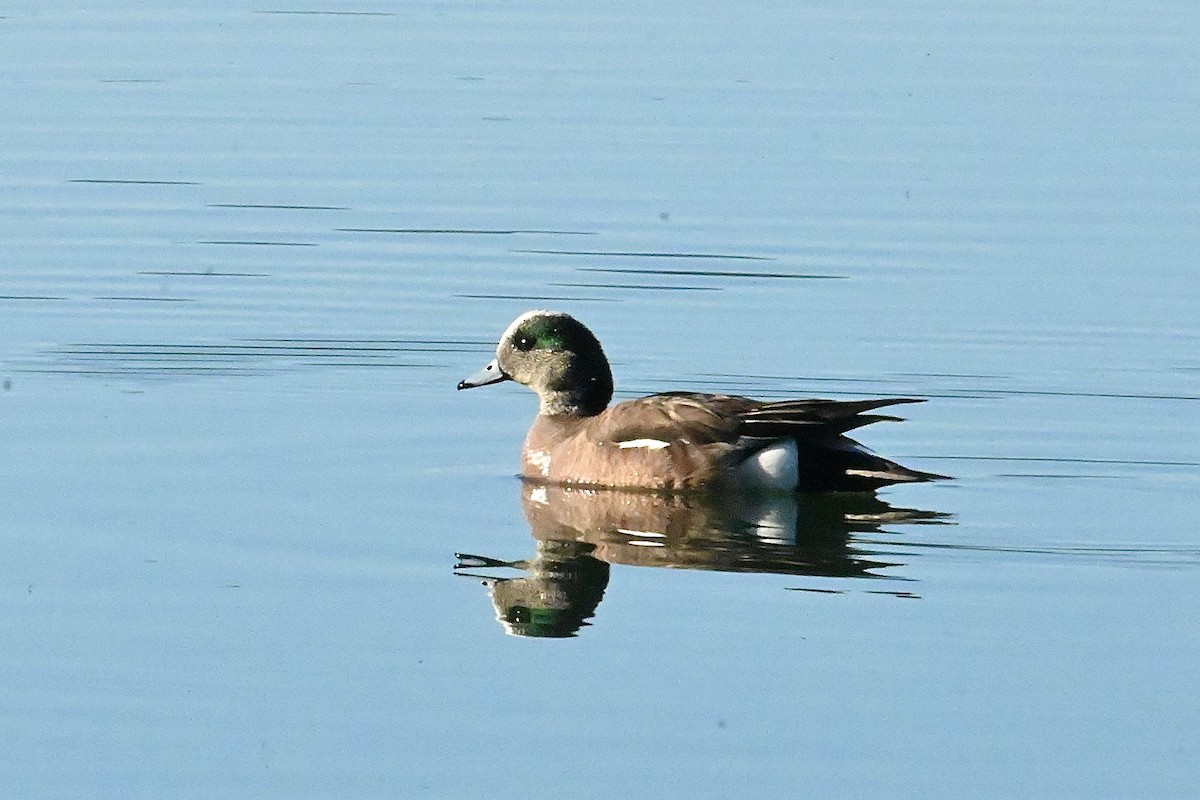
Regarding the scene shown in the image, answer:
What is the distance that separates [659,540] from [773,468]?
1.00 metres

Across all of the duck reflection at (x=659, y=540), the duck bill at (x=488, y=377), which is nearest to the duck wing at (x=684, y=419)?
the duck reflection at (x=659, y=540)

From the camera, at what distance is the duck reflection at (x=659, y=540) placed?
9750mm

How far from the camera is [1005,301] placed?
49.2 feet

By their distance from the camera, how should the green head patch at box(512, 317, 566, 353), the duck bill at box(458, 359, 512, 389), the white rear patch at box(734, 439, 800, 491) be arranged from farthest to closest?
the duck bill at box(458, 359, 512, 389) < the green head patch at box(512, 317, 566, 353) < the white rear patch at box(734, 439, 800, 491)

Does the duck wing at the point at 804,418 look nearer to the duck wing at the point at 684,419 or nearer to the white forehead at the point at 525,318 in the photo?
the duck wing at the point at 684,419

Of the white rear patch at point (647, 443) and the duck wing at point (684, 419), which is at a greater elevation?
the duck wing at point (684, 419)

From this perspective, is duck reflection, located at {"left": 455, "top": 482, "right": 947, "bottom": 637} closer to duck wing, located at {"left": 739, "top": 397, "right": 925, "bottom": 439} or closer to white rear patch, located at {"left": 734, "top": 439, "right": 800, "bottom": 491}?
white rear patch, located at {"left": 734, "top": 439, "right": 800, "bottom": 491}

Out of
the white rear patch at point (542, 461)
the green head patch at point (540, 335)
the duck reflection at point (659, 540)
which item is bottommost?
the duck reflection at point (659, 540)

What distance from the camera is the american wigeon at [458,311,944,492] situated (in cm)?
1139

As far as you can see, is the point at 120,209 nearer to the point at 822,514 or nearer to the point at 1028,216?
the point at 1028,216

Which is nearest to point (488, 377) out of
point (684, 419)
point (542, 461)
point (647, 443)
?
point (542, 461)

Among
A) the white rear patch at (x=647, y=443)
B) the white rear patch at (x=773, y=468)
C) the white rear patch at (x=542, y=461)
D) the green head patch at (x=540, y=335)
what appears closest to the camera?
the white rear patch at (x=773, y=468)

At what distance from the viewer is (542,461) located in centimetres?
1195

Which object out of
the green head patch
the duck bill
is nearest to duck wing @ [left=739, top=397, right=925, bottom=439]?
the green head patch
